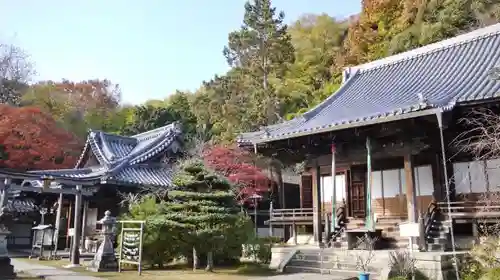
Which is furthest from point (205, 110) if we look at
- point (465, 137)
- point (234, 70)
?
point (465, 137)

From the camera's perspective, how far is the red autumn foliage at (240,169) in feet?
92.8

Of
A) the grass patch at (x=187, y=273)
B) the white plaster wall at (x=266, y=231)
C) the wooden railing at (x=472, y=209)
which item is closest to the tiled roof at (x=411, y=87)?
the wooden railing at (x=472, y=209)

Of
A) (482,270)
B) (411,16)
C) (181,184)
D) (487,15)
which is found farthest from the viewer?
(411,16)

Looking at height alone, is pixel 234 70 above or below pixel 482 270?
above

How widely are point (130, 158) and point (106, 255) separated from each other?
434 inches

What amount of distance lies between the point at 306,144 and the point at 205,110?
2278 cm

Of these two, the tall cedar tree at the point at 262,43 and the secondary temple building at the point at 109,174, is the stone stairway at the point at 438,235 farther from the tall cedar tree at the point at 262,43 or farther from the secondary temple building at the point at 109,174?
the tall cedar tree at the point at 262,43

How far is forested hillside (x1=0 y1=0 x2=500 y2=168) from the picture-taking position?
32.3 metres

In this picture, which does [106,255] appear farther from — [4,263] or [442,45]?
[442,45]

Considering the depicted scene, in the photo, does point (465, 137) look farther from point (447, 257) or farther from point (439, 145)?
point (447, 257)

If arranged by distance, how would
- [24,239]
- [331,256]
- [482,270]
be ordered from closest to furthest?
1. [482,270]
2. [331,256]
3. [24,239]

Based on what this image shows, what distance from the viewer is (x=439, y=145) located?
15047mm

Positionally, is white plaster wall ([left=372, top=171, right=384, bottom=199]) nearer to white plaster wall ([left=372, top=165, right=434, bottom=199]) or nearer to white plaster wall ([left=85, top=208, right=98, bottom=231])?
white plaster wall ([left=372, top=165, right=434, bottom=199])

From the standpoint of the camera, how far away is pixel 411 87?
1706cm
